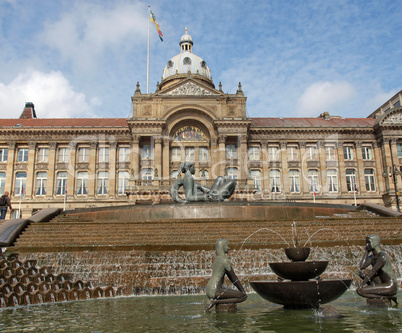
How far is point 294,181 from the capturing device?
52.4 metres

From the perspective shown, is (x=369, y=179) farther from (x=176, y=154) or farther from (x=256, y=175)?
(x=176, y=154)

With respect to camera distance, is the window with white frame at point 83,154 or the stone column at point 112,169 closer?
the stone column at point 112,169

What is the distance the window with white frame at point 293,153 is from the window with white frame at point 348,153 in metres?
6.49

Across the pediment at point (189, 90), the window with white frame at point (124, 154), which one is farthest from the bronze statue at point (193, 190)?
the window with white frame at point (124, 154)

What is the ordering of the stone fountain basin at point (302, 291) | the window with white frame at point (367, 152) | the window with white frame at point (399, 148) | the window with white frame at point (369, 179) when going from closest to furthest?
the stone fountain basin at point (302, 291)
the window with white frame at point (369, 179)
the window with white frame at point (399, 148)
the window with white frame at point (367, 152)

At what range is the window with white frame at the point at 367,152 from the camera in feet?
176

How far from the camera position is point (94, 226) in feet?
58.4

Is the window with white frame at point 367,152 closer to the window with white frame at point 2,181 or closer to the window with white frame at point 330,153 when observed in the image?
the window with white frame at point 330,153

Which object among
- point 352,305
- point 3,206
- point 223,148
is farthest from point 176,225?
point 223,148

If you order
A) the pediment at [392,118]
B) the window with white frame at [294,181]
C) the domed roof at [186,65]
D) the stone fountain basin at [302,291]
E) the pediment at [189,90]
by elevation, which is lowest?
the stone fountain basin at [302,291]

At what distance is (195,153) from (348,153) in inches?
825

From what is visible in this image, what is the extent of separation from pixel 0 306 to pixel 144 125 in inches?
1580

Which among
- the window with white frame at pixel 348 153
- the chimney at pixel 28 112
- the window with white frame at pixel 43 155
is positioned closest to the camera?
the window with white frame at pixel 43 155

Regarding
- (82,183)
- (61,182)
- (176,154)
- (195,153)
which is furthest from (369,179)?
(61,182)
